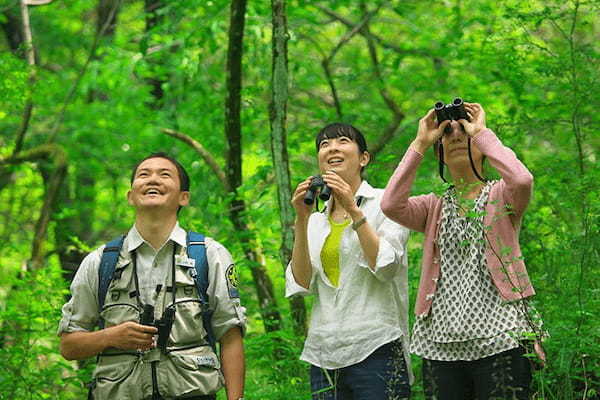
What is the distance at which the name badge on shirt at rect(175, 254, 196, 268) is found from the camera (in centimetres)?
393

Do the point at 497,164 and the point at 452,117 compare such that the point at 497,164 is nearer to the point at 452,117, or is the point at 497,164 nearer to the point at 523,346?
the point at 452,117

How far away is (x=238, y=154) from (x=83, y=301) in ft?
10.3

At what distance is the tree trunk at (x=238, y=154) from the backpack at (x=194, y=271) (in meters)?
2.39

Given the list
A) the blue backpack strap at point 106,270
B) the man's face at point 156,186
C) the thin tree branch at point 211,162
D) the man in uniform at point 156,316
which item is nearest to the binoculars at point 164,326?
the man in uniform at point 156,316

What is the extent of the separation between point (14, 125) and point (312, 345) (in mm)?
10586

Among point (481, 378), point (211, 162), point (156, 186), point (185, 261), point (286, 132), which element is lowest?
point (481, 378)

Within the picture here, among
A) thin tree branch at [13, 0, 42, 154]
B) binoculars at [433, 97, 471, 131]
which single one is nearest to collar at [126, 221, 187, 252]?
binoculars at [433, 97, 471, 131]

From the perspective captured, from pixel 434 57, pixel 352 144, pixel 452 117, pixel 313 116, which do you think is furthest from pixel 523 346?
pixel 434 57

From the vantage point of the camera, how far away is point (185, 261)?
394 centimetres

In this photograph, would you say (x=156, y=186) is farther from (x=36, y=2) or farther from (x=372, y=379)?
(x=36, y=2)

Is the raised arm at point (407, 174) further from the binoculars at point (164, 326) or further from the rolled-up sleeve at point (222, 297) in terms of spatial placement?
the binoculars at point (164, 326)

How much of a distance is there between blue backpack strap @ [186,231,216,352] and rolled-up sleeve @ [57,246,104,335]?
46cm

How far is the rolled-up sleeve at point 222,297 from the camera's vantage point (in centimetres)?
397

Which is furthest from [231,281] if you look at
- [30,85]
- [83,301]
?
[30,85]
